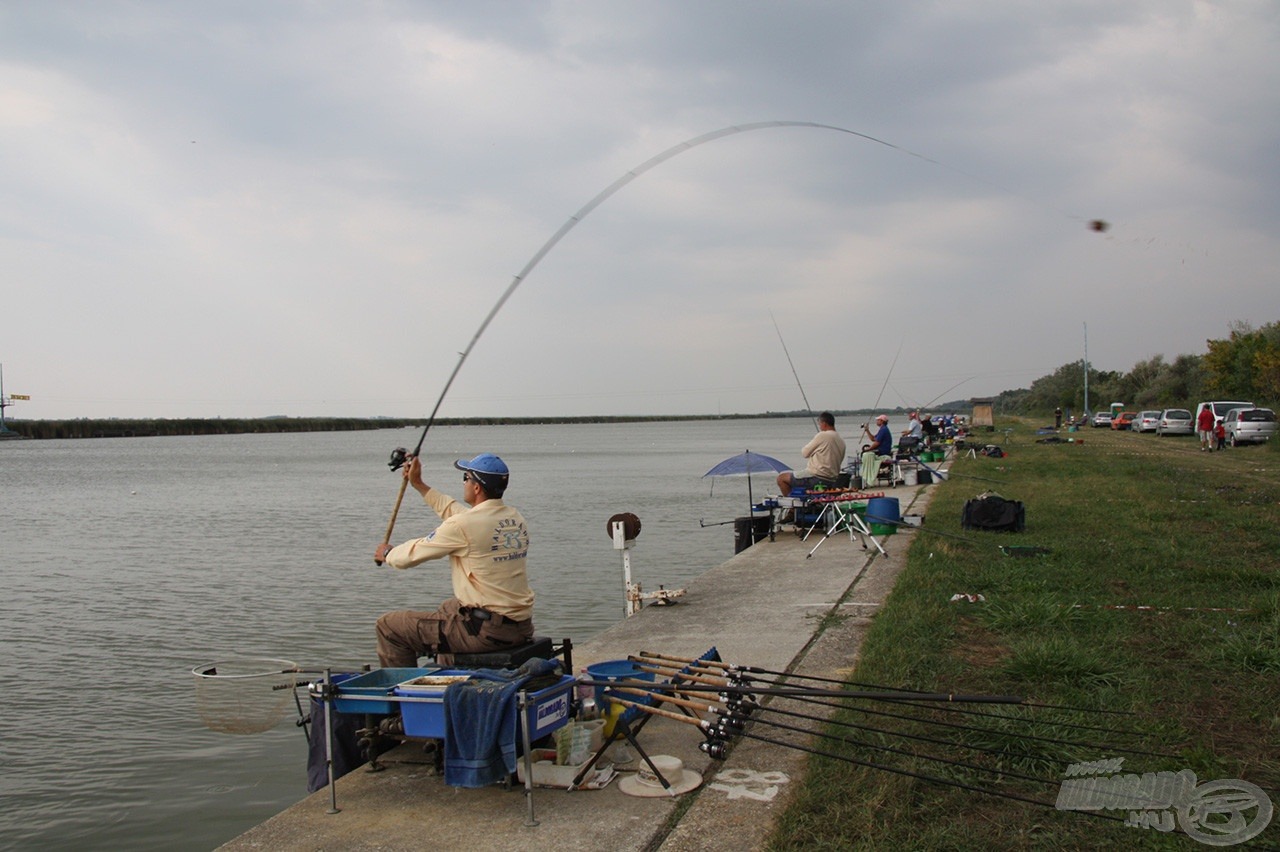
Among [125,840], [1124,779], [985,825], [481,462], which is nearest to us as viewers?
[985,825]

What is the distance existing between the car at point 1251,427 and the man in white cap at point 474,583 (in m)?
34.2

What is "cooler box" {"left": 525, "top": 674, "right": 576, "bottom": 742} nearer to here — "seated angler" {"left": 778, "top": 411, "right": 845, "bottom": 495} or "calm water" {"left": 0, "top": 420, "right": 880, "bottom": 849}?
"calm water" {"left": 0, "top": 420, "right": 880, "bottom": 849}

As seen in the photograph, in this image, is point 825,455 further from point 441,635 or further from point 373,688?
point 373,688

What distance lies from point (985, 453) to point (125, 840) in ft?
98.1


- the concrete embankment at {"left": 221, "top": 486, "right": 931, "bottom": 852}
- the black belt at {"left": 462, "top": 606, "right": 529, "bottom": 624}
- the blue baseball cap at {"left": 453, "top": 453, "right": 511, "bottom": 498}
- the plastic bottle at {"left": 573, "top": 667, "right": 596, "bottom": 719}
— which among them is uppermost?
the blue baseball cap at {"left": 453, "top": 453, "right": 511, "bottom": 498}

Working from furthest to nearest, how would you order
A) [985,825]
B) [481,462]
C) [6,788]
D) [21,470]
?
[21,470], [6,788], [481,462], [985,825]

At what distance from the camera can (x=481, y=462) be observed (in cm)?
546

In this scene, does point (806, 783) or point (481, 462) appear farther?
point (481, 462)

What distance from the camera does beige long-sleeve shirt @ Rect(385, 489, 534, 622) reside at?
513 cm

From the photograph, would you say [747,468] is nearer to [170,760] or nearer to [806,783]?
[170,760]

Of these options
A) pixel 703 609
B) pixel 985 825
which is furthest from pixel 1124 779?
pixel 703 609

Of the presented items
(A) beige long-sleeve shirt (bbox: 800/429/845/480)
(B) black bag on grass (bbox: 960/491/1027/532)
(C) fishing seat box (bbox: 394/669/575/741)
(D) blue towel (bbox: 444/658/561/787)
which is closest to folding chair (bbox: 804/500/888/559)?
(A) beige long-sleeve shirt (bbox: 800/429/845/480)

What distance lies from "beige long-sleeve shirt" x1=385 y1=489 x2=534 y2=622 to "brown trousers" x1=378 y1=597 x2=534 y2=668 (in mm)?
85

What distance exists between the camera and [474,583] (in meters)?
5.22
